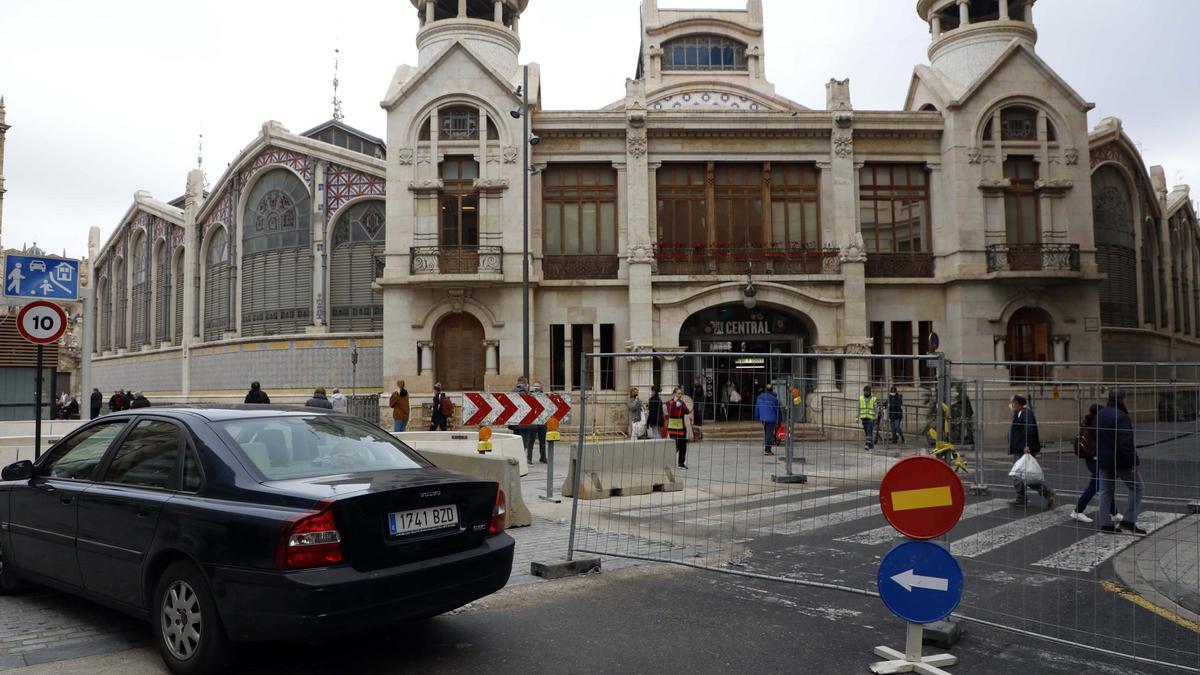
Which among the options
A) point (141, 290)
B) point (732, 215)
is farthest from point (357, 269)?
point (141, 290)

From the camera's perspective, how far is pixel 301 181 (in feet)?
103

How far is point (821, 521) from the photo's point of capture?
948cm

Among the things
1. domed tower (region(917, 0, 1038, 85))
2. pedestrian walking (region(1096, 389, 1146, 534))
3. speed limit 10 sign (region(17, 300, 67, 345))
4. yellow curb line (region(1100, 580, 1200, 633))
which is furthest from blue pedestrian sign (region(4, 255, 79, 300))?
domed tower (region(917, 0, 1038, 85))

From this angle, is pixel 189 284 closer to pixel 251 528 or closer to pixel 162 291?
pixel 162 291

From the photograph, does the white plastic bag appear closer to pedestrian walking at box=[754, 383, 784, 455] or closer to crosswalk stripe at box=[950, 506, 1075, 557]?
crosswalk stripe at box=[950, 506, 1075, 557]

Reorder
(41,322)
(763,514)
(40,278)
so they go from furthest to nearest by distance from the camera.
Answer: (40,278)
(41,322)
(763,514)

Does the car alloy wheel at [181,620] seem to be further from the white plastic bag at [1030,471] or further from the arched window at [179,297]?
the arched window at [179,297]

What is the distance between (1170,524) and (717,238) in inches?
736

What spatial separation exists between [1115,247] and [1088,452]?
93.2 feet

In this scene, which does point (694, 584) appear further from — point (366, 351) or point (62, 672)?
point (366, 351)

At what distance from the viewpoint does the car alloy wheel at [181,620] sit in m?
4.42

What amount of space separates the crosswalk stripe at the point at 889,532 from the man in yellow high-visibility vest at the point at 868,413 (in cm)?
163

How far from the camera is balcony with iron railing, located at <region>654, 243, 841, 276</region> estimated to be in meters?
26.1

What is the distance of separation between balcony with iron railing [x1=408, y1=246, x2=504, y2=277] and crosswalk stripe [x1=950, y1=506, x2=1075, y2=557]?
18.2 meters
